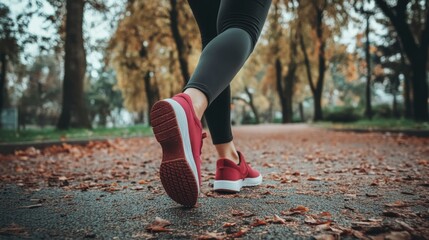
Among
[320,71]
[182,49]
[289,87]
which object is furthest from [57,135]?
[289,87]

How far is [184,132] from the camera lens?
1.32 meters

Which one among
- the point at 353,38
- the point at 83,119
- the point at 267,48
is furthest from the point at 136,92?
the point at 353,38

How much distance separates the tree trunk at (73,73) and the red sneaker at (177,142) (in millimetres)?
9472

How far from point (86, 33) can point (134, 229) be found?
13481 millimetres

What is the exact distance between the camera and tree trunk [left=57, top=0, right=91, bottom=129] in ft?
32.2

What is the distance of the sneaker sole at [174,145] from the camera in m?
1.30

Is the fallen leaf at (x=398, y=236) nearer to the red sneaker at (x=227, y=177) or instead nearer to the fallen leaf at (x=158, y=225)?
the fallen leaf at (x=158, y=225)

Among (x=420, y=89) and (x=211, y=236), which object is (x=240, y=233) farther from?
(x=420, y=89)

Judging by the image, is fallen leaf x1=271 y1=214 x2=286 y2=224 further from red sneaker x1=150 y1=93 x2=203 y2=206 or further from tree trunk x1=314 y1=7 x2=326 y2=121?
tree trunk x1=314 y1=7 x2=326 y2=121

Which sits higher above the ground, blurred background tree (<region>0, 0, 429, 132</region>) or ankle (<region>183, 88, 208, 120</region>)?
blurred background tree (<region>0, 0, 429, 132</region>)

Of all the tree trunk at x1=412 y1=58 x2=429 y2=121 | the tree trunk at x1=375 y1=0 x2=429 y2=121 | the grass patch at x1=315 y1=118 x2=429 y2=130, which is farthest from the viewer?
the tree trunk at x1=412 y1=58 x2=429 y2=121

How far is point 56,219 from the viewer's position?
1393mm

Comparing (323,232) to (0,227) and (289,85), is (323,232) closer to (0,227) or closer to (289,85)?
(0,227)

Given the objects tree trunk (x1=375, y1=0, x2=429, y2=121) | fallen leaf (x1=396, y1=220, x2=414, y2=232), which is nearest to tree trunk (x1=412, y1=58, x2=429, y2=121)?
tree trunk (x1=375, y1=0, x2=429, y2=121)
